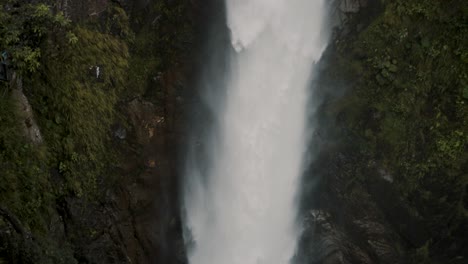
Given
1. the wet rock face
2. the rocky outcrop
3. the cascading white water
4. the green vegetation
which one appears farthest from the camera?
the cascading white water

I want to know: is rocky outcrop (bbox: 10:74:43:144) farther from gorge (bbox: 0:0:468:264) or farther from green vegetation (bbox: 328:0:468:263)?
green vegetation (bbox: 328:0:468:263)

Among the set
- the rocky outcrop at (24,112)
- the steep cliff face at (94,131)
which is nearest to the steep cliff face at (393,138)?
the steep cliff face at (94,131)

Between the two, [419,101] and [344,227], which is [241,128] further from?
[419,101]

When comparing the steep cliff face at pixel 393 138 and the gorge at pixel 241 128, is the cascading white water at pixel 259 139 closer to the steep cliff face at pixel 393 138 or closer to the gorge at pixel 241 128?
the gorge at pixel 241 128

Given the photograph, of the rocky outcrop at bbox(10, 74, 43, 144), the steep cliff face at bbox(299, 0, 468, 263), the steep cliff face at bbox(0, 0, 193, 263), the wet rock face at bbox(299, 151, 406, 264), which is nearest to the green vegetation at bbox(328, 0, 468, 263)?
the steep cliff face at bbox(299, 0, 468, 263)

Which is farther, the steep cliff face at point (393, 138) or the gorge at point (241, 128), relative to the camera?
the steep cliff face at point (393, 138)

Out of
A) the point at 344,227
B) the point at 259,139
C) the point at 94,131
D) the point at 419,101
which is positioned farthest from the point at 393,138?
the point at 94,131

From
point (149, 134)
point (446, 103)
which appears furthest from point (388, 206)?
point (149, 134)

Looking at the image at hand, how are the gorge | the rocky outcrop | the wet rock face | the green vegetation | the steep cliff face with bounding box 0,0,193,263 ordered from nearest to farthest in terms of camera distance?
the steep cliff face with bounding box 0,0,193,263 < the rocky outcrop < the gorge < the green vegetation < the wet rock face
